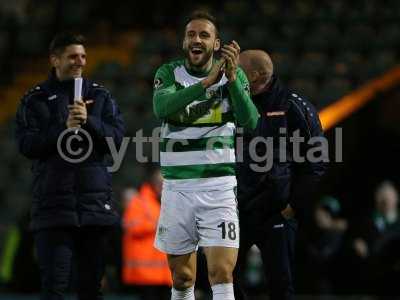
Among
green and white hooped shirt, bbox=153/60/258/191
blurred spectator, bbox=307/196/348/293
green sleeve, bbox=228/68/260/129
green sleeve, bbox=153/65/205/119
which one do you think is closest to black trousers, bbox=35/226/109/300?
green and white hooped shirt, bbox=153/60/258/191

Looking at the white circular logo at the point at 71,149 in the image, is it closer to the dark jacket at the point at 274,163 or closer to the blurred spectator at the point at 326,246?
the dark jacket at the point at 274,163

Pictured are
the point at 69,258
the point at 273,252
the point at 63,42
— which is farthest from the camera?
the point at 273,252

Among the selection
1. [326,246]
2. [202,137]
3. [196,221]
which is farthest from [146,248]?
[202,137]

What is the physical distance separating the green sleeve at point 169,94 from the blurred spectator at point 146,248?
4.11 m

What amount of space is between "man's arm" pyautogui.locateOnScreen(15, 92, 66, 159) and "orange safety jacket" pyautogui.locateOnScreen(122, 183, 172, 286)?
3.73 meters

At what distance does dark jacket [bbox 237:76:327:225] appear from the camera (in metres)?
7.15

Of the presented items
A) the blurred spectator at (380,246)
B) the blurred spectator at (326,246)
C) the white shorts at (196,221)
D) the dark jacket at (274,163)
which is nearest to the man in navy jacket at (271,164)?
the dark jacket at (274,163)

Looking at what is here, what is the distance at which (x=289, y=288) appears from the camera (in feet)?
23.0

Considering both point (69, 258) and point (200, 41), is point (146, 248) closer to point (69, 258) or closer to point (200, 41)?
point (69, 258)

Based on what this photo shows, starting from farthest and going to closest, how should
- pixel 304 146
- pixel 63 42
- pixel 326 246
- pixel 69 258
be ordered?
pixel 326 246 → pixel 304 146 → pixel 63 42 → pixel 69 258

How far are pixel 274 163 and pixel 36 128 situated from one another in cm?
155

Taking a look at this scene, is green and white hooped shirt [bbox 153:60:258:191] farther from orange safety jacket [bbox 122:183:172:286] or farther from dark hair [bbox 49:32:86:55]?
orange safety jacket [bbox 122:183:172:286]

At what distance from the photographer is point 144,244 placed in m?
10.8

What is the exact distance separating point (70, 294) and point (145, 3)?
21.5 feet
